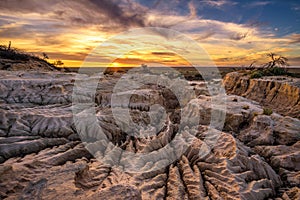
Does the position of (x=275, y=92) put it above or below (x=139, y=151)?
above

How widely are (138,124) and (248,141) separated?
19.4ft

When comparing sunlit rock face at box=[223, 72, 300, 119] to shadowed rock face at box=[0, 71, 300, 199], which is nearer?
shadowed rock face at box=[0, 71, 300, 199]

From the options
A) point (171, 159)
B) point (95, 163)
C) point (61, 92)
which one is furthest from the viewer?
point (61, 92)

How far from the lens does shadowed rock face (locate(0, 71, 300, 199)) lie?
6890mm

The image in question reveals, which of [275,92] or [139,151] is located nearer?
[139,151]

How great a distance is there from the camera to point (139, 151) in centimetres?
1020

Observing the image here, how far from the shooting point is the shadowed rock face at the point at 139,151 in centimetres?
689

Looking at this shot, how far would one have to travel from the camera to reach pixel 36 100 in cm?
1483

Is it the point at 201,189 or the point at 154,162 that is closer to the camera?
the point at 201,189

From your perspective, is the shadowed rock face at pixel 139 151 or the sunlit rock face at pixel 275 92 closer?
the shadowed rock face at pixel 139 151

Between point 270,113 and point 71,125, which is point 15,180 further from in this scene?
point 270,113

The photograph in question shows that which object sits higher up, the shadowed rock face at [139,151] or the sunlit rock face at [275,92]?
the sunlit rock face at [275,92]

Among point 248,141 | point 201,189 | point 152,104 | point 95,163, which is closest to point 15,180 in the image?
point 95,163

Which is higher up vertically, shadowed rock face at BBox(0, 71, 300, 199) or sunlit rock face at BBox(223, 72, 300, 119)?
sunlit rock face at BBox(223, 72, 300, 119)
